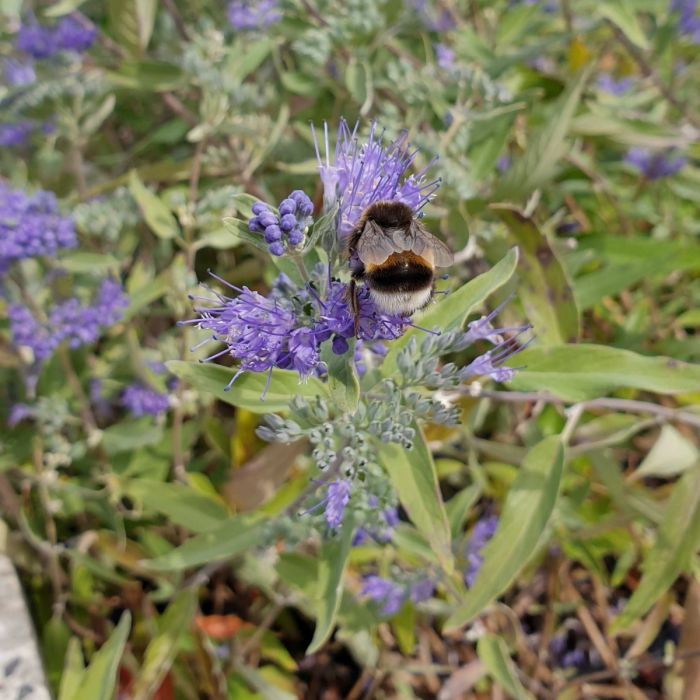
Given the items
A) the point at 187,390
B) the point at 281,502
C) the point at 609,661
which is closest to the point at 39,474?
the point at 187,390

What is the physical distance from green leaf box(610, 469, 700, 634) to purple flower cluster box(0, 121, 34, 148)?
303cm

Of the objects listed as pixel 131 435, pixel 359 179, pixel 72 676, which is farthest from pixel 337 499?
pixel 131 435

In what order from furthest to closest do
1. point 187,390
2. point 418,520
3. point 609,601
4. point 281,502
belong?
point 609,601 < point 187,390 < point 281,502 < point 418,520

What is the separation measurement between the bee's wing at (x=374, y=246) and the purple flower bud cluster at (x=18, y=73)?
2190 millimetres

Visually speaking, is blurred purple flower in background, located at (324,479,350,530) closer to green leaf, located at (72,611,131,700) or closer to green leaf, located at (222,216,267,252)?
green leaf, located at (222,216,267,252)

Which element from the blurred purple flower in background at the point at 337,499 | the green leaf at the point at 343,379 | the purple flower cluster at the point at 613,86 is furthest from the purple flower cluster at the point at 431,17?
the blurred purple flower in background at the point at 337,499

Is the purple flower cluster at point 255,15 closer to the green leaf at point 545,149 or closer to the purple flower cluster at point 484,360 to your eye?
the green leaf at point 545,149

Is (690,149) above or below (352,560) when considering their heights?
above

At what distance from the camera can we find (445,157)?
2.59 meters

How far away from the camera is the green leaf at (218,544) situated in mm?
2055

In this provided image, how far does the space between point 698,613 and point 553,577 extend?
0.55 metres

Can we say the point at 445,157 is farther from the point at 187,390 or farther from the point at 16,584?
the point at 16,584

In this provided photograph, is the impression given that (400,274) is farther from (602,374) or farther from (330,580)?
(330,580)

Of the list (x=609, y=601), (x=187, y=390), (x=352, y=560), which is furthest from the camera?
(x=609, y=601)
